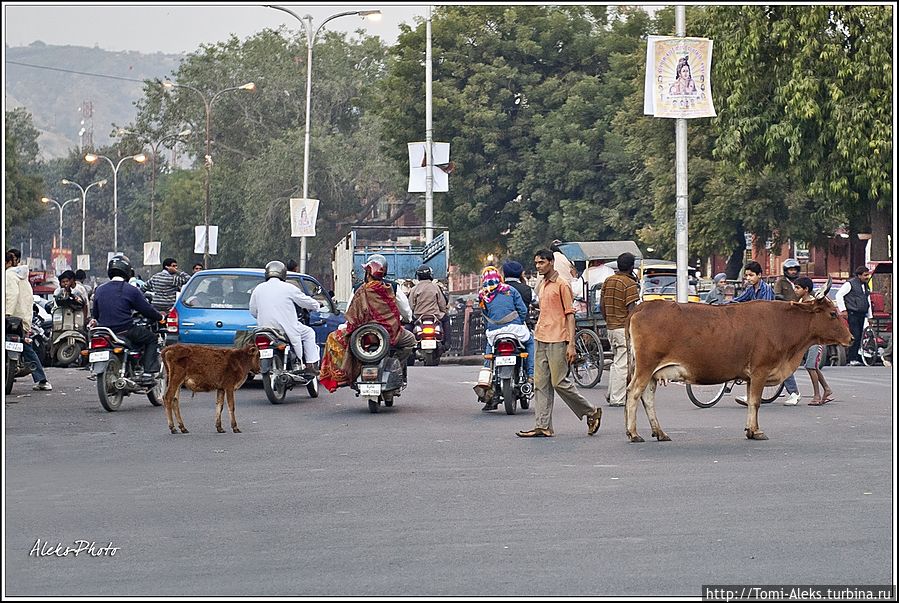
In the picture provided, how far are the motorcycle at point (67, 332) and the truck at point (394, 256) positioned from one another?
1231 centimetres

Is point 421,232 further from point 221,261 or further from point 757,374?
point 221,261

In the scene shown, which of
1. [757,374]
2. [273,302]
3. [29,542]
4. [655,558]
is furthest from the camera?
[273,302]

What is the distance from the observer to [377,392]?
17.2 metres

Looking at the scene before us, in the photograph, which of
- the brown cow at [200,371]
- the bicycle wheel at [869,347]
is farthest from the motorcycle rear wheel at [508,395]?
the bicycle wheel at [869,347]

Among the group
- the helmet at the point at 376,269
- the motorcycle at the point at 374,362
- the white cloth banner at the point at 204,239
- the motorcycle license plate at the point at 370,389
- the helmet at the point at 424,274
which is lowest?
the motorcycle license plate at the point at 370,389

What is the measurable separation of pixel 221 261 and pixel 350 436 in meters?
75.9

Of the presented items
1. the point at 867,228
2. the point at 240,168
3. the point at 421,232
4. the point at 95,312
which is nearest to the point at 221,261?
the point at 240,168

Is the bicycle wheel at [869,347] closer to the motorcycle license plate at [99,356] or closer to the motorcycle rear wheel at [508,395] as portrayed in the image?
the motorcycle rear wheel at [508,395]

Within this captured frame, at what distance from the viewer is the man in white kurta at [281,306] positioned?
18.4m

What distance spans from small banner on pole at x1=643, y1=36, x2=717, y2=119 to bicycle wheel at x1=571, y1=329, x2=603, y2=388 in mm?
4919

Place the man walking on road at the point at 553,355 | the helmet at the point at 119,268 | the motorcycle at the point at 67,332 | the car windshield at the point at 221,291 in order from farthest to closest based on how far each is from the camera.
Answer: the motorcycle at the point at 67,332 → the car windshield at the point at 221,291 → the helmet at the point at 119,268 → the man walking on road at the point at 553,355

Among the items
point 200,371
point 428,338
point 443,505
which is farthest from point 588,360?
point 443,505

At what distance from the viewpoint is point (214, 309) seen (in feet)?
69.2

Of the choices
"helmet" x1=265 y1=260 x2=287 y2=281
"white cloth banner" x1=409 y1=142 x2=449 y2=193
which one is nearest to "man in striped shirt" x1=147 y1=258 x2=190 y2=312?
"helmet" x1=265 y1=260 x2=287 y2=281
